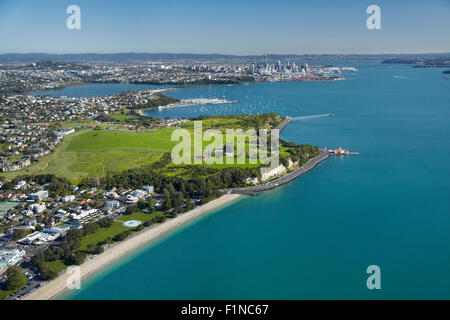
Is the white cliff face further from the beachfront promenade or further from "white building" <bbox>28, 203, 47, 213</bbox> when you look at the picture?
"white building" <bbox>28, 203, 47, 213</bbox>

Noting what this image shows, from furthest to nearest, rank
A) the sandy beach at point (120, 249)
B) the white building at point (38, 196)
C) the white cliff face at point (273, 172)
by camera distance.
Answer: the white cliff face at point (273, 172), the white building at point (38, 196), the sandy beach at point (120, 249)

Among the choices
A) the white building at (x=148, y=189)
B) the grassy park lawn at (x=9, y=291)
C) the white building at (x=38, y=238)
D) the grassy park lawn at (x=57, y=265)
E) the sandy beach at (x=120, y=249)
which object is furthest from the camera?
the white building at (x=148, y=189)

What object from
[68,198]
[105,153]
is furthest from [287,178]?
[105,153]

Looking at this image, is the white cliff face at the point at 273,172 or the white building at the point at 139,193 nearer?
the white building at the point at 139,193

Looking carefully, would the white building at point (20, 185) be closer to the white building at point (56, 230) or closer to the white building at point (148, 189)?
the white building at point (56, 230)

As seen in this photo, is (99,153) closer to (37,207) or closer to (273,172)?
(37,207)

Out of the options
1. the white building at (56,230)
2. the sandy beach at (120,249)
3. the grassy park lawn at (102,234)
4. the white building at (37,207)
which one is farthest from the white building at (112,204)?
the white building at (37,207)

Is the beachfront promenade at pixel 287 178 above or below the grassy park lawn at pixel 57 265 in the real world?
above
